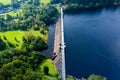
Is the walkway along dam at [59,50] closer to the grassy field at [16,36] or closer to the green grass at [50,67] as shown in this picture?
the green grass at [50,67]

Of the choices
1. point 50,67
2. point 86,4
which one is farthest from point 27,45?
point 86,4

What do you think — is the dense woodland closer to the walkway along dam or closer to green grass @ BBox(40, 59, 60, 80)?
green grass @ BBox(40, 59, 60, 80)

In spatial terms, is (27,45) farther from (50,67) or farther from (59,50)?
(50,67)

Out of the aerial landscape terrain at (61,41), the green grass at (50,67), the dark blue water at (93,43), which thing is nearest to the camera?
the green grass at (50,67)

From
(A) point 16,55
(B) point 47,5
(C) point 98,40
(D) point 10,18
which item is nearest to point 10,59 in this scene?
(A) point 16,55

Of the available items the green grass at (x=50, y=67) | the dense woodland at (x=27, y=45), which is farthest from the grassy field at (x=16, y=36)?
the green grass at (x=50, y=67)

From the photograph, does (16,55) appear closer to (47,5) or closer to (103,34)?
(103,34)

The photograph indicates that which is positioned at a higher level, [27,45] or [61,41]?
[61,41]
